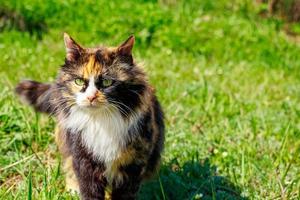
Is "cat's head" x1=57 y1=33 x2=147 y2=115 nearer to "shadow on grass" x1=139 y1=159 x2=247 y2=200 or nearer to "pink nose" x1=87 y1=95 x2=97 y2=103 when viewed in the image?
"pink nose" x1=87 y1=95 x2=97 y2=103

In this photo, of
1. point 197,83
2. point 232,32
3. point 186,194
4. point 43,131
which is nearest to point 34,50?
point 197,83

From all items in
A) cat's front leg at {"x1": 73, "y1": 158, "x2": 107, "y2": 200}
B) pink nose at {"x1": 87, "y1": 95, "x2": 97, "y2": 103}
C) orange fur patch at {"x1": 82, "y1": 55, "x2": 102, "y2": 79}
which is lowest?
cat's front leg at {"x1": 73, "y1": 158, "x2": 107, "y2": 200}

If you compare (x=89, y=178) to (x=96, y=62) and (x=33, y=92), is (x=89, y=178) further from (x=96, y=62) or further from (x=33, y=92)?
(x=33, y=92)

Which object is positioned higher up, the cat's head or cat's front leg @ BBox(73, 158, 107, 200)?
the cat's head

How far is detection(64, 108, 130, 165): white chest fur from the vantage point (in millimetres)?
3484

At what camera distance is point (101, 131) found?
3520 millimetres

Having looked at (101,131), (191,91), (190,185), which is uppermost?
(101,131)

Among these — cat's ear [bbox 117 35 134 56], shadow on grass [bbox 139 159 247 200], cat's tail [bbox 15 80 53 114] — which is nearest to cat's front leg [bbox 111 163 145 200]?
shadow on grass [bbox 139 159 247 200]

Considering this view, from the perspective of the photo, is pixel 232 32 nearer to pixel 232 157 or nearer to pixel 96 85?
pixel 232 157

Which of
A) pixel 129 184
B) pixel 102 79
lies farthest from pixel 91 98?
pixel 129 184

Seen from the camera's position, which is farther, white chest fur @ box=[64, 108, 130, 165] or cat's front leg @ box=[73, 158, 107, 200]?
cat's front leg @ box=[73, 158, 107, 200]

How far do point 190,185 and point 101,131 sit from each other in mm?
981

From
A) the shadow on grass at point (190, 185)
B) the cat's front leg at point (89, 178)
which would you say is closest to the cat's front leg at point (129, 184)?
the cat's front leg at point (89, 178)

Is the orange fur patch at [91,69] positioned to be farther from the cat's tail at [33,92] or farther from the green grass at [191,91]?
the cat's tail at [33,92]
